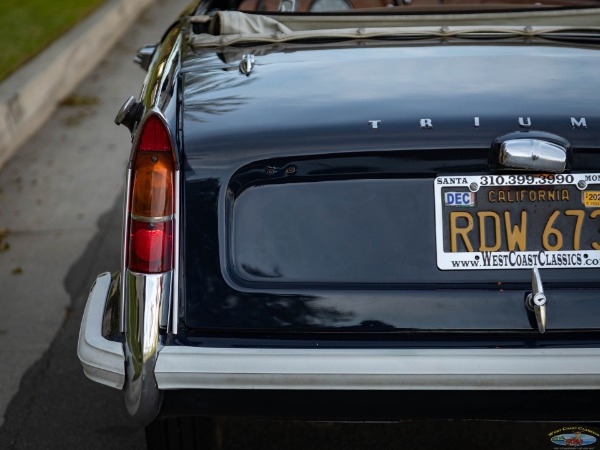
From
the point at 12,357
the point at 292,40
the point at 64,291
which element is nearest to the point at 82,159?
the point at 64,291

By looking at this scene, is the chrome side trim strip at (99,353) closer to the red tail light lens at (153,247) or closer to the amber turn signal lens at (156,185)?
the red tail light lens at (153,247)

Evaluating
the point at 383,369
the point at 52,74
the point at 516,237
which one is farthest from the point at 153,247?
the point at 52,74

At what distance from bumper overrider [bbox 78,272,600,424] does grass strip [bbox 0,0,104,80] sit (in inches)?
282

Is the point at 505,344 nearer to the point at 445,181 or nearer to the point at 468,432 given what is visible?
the point at 445,181

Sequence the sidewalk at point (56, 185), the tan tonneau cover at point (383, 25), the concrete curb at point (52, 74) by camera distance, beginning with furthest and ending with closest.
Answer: the concrete curb at point (52, 74), the sidewalk at point (56, 185), the tan tonneau cover at point (383, 25)

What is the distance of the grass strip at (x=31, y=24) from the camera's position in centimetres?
1031

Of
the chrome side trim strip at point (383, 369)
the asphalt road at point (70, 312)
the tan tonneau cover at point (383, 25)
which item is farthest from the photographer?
the asphalt road at point (70, 312)

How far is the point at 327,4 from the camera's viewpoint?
4770mm

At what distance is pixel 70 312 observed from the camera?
532 centimetres

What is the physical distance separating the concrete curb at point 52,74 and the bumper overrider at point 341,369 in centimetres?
549

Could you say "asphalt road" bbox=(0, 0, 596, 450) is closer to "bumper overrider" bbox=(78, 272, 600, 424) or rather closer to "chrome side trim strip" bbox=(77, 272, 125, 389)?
"bumper overrider" bbox=(78, 272, 600, 424)

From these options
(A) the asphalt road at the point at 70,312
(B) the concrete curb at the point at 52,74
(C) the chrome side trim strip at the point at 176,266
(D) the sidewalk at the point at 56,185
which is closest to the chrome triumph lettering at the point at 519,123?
(C) the chrome side trim strip at the point at 176,266

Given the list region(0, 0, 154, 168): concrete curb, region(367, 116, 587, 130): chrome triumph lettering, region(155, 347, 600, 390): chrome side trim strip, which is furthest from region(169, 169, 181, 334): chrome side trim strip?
region(0, 0, 154, 168): concrete curb

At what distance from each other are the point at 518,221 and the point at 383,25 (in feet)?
4.76
